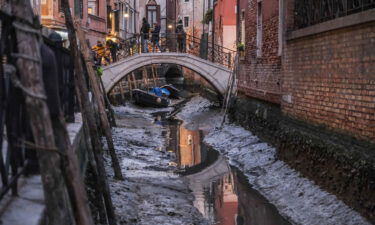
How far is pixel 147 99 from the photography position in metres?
30.0

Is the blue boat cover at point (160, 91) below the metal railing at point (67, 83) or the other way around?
below

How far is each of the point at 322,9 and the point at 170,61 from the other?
15328mm

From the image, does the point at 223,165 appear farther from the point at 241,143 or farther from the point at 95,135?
the point at 95,135

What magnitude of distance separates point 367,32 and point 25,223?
5342 millimetres

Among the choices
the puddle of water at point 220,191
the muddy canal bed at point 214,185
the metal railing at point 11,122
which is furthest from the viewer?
the puddle of water at point 220,191

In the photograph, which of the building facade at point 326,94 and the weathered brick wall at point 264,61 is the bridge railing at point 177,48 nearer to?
the weathered brick wall at point 264,61

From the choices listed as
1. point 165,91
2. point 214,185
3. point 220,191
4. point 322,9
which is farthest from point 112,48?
point 322,9

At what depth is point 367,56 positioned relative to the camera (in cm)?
765

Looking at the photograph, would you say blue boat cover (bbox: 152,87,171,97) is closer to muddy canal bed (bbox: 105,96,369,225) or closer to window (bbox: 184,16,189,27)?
muddy canal bed (bbox: 105,96,369,225)

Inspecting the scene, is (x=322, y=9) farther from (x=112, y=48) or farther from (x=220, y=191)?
(x=112, y=48)

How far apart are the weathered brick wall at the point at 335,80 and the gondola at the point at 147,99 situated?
60.3ft

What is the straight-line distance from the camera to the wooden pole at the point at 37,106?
9.44 ft

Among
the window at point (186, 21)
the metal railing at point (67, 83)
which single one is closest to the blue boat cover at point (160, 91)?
the window at point (186, 21)

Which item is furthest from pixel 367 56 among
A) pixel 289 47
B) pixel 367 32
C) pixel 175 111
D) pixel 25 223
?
pixel 175 111
